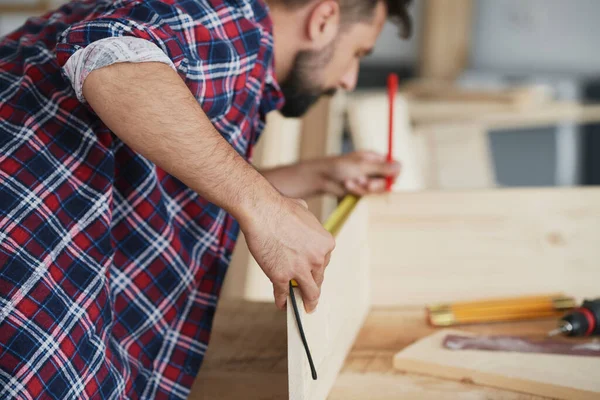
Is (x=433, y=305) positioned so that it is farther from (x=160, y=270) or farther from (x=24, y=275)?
(x=24, y=275)

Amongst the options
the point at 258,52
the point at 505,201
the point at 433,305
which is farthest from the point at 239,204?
the point at 505,201

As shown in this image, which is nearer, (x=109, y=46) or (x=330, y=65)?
(x=109, y=46)

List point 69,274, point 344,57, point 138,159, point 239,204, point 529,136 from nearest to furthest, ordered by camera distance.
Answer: point 239,204
point 69,274
point 138,159
point 344,57
point 529,136

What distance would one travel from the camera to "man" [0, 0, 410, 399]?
786mm

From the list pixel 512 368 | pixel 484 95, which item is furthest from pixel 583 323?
pixel 484 95

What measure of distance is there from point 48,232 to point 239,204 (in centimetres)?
28

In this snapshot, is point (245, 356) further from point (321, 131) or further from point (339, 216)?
point (321, 131)

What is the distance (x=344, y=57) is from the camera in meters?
1.31

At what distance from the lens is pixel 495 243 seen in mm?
1212

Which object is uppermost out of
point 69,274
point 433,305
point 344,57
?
point 344,57

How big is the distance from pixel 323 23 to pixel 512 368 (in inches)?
25.7

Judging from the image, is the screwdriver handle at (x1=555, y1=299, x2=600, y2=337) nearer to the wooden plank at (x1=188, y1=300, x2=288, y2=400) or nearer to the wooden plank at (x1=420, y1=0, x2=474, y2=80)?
the wooden plank at (x1=188, y1=300, x2=288, y2=400)

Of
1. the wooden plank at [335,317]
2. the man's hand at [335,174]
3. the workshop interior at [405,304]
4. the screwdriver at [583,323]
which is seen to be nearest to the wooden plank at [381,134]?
the workshop interior at [405,304]

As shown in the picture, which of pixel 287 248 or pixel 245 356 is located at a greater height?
pixel 287 248
